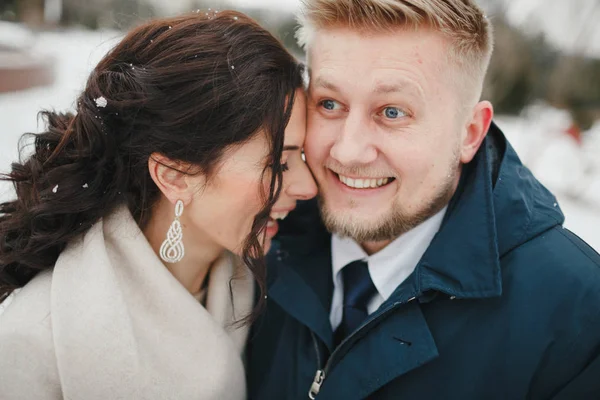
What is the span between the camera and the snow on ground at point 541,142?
635 cm

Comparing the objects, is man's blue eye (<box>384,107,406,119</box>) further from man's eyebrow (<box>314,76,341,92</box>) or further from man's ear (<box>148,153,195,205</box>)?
man's ear (<box>148,153,195,205</box>)

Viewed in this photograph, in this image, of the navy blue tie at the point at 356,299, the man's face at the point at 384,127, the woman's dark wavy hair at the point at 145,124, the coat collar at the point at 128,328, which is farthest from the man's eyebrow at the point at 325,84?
the coat collar at the point at 128,328

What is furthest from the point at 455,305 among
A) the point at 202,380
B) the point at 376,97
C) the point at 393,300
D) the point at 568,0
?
the point at 568,0

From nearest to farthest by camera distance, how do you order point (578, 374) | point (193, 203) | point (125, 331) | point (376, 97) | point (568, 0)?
point (578, 374), point (125, 331), point (376, 97), point (193, 203), point (568, 0)

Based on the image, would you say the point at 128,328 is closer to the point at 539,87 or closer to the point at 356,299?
the point at 356,299

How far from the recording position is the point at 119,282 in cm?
193

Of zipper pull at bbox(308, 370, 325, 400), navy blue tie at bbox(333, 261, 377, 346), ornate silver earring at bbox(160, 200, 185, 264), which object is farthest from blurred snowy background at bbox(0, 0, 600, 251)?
zipper pull at bbox(308, 370, 325, 400)

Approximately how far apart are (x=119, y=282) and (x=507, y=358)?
4.71 feet

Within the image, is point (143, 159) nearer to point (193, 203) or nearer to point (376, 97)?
point (193, 203)

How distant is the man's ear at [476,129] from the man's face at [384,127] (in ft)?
0.11

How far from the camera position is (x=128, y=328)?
1.84 metres

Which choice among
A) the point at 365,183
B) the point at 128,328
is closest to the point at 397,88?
the point at 365,183

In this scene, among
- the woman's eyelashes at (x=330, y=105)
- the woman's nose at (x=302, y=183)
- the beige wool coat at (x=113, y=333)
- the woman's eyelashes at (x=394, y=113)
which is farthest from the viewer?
the woman's nose at (x=302, y=183)

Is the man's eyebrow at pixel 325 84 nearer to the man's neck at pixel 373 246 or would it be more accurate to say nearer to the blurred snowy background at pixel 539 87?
the man's neck at pixel 373 246
